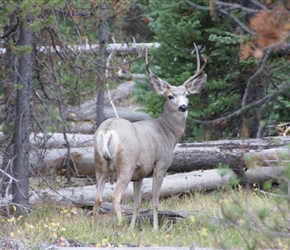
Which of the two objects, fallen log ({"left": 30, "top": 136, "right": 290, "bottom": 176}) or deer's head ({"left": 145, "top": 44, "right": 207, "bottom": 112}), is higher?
deer's head ({"left": 145, "top": 44, "right": 207, "bottom": 112})

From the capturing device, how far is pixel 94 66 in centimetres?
1043

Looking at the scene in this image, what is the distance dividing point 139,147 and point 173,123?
1.29 meters

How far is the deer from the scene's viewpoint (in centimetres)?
875

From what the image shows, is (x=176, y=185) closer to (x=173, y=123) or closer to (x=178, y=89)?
(x=173, y=123)

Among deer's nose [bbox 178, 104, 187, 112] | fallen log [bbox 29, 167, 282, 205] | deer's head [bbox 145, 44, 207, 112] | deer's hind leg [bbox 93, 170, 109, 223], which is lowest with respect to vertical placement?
fallen log [bbox 29, 167, 282, 205]

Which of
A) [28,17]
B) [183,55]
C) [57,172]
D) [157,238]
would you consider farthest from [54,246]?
[183,55]

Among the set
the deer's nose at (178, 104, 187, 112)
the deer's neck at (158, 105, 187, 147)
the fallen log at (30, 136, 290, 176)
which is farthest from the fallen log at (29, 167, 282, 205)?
the deer's nose at (178, 104, 187, 112)

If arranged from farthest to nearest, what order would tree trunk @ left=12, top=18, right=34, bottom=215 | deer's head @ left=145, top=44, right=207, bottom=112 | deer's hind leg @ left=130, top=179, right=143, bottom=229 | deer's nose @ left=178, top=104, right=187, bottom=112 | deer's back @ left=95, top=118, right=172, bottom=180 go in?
deer's head @ left=145, top=44, right=207, bottom=112 → deer's nose @ left=178, top=104, right=187, bottom=112 → tree trunk @ left=12, top=18, right=34, bottom=215 → deer's hind leg @ left=130, top=179, right=143, bottom=229 → deer's back @ left=95, top=118, right=172, bottom=180

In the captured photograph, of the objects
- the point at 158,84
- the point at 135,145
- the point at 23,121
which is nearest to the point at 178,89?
the point at 158,84

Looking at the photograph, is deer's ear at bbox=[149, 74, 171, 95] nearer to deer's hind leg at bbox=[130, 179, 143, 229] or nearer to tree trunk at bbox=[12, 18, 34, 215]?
deer's hind leg at bbox=[130, 179, 143, 229]

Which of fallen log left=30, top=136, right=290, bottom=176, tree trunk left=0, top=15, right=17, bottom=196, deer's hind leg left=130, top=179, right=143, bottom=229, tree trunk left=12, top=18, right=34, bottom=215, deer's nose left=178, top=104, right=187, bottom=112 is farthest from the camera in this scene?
fallen log left=30, top=136, right=290, bottom=176

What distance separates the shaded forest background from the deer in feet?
2.69

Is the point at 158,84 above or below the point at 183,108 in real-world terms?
above

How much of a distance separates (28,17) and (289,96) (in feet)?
18.6
